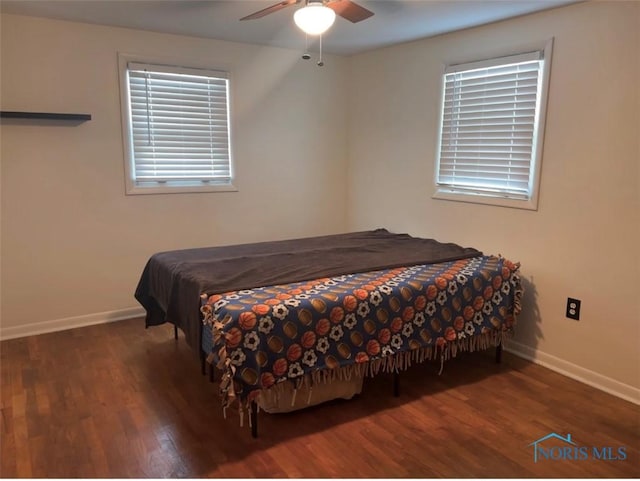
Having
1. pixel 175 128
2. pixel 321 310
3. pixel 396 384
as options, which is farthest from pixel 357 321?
pixel 175 128

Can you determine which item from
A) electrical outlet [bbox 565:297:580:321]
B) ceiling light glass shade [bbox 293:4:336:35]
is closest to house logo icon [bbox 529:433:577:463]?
electrical outlet [bbox 565:297:580:321]

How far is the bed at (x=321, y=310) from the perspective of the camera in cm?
219

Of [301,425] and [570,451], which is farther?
[301,425]

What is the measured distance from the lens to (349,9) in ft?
8.05

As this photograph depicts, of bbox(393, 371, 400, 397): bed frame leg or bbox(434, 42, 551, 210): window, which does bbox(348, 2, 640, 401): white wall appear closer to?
bbox(434, 42, 551, 210): window

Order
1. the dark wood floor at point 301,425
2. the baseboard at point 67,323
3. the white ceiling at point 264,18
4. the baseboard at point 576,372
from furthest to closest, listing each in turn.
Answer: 1. the baseboard at point 67,323
2. the white ceiling at point 264,18
3. the baseboard at point 576,372
4. the dark wood floor at point 301,425

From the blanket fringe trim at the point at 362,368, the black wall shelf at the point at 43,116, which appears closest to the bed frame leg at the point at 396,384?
the blanket fringe trim at the point at 362,368

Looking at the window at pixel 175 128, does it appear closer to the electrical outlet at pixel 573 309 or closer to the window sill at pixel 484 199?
the window sill at pixel 484 199

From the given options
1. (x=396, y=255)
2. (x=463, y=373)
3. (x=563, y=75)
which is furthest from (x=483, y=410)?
(x=563, y=75)

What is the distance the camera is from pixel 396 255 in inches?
126

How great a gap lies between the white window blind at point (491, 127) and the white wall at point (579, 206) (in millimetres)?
103

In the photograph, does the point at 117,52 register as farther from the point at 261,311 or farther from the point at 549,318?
the point at 549,318

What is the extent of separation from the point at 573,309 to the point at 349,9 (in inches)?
87.1

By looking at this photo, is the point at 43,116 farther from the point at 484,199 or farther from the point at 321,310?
the point at 484,199
